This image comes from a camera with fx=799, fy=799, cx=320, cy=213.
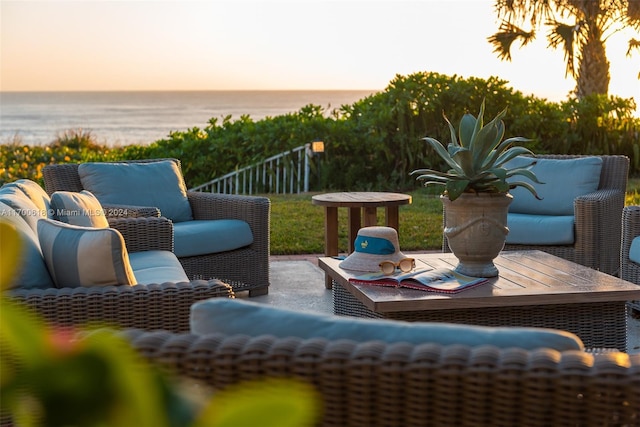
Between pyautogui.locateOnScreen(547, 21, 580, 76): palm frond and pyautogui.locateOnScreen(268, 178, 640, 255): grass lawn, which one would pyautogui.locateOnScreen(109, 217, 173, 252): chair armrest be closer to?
pyautogui.locateOnScreen(268, 178, 640, 255): grass lawn

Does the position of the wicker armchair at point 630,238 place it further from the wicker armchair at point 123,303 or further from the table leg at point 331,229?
the wicker armchair at point 123,303

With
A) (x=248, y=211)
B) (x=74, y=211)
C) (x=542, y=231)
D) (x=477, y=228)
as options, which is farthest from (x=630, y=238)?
(x=74, y=211)

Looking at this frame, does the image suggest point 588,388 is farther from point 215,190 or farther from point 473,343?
point 215,190

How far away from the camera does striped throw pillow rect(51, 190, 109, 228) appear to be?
10.9 feet

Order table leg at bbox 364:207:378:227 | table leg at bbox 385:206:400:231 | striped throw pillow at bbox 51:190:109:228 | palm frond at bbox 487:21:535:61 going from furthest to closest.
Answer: palm frond at bbox 487:21:535:61
table leg at bbox 385:206:400:231
table leg at bbox 364:207:378:227
striped throw pillow at bbox 51:190:109:228

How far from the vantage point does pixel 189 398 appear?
20 cm

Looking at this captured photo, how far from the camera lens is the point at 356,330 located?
1.28 metres

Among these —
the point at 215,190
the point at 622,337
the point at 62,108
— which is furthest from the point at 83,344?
the point at 62,108

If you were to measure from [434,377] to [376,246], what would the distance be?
7.74 feet

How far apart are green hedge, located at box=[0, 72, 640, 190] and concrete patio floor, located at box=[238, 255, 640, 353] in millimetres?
3808

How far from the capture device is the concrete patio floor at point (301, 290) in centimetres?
410

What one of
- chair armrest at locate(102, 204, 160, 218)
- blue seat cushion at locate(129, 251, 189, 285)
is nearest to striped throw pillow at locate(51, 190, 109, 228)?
blue seat cushion at locate(129, 251, 189, 285)

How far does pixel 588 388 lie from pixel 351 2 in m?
17.7

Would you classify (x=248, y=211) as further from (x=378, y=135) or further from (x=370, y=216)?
(x=378, y=135)
